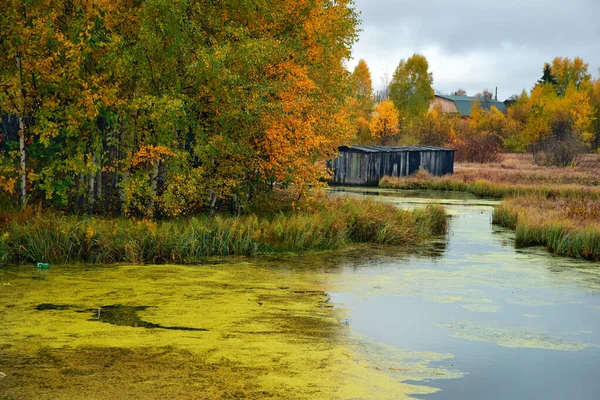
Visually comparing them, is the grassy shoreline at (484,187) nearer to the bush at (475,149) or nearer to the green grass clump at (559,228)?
the green grass clump at (559,228)

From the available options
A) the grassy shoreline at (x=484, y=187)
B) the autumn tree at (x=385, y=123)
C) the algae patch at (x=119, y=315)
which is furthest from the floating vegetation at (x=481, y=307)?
the autumn tree at (x=385, y=123)

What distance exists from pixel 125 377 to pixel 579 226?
42.2 feet

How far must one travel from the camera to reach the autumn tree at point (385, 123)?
2320 inches

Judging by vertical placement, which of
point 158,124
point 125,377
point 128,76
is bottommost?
point 125,377

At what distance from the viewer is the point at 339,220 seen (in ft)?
53.7

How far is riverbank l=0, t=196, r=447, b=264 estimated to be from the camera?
12.7m

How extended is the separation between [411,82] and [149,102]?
6043 cm

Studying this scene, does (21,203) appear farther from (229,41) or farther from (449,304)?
(449,304)

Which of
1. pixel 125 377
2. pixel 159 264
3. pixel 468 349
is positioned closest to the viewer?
pixel 125 377

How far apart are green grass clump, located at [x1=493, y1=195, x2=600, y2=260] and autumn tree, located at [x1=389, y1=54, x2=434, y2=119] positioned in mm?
49982

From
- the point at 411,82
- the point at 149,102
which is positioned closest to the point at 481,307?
the point at 149,102

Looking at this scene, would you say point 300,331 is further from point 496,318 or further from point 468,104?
point 468,104

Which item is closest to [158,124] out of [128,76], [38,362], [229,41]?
[128,76]

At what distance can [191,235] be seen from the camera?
13.8 m
